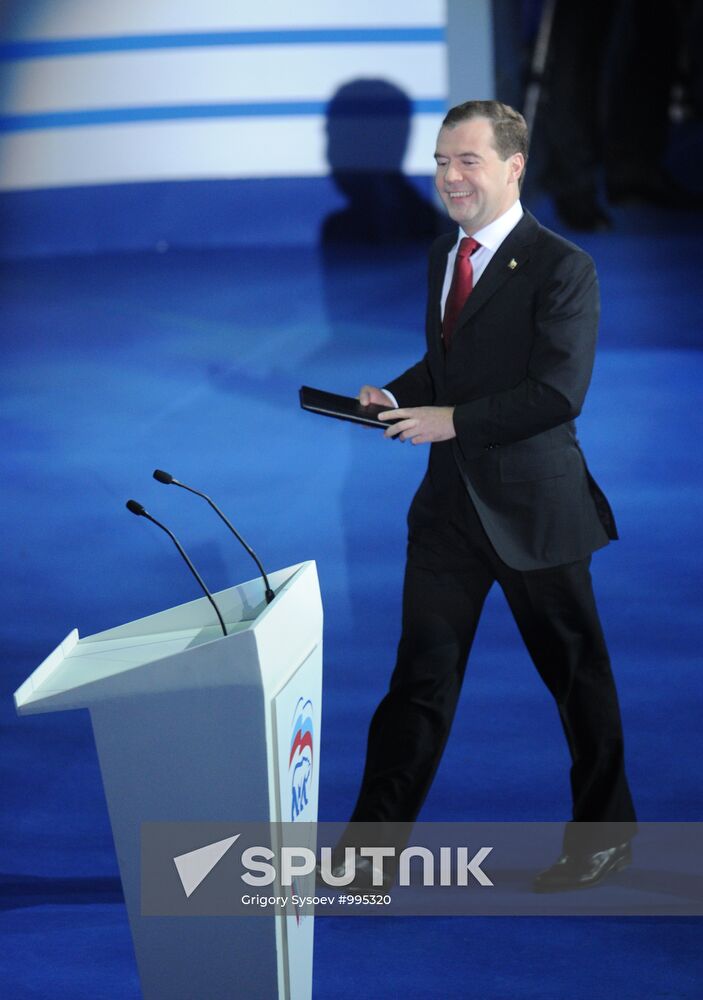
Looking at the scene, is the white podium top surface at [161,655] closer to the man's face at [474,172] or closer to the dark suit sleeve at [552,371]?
the dark suit sleeve at [552,371]

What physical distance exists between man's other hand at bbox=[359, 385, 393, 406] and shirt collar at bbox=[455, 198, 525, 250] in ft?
1.07

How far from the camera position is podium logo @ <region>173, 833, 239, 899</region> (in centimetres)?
212

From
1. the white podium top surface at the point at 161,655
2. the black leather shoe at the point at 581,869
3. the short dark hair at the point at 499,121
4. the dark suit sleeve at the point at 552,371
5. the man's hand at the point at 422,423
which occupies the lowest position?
the black leather shoe at the point at 581,869

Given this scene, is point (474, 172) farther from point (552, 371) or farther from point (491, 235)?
point (552, 371)

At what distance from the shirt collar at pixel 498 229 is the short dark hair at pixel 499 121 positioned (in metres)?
0.11

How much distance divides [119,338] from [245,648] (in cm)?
561

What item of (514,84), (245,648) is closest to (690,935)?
(245,648)

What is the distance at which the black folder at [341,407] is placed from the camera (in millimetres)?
2650

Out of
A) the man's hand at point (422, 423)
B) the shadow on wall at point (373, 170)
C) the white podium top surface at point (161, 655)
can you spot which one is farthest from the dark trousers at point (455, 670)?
the shadow on wall at point (373, 170)

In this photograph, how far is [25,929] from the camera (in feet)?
8.74

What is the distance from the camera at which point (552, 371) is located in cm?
257

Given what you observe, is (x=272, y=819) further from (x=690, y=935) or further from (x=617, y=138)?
(x=617, y=138)

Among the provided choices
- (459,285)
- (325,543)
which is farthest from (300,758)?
(325,543)

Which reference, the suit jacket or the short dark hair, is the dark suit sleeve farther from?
the short dark hair
